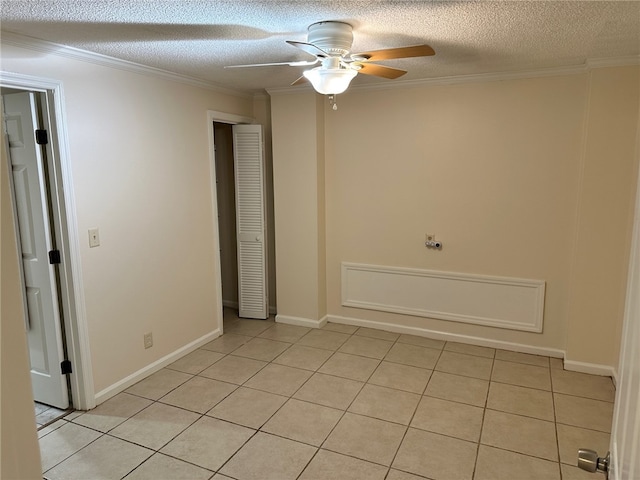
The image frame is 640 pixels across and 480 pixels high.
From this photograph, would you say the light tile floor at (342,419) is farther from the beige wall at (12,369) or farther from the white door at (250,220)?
the beige wall at (12,369)

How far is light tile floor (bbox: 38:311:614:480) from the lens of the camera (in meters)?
2.43

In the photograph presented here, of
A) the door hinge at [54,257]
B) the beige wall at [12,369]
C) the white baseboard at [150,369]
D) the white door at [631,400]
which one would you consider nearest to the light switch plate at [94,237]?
the door hinge at [54,257]

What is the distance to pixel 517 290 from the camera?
12.4ft

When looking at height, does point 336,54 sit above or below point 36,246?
above

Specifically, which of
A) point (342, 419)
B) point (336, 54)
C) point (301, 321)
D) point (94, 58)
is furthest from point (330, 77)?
point (301, 321)

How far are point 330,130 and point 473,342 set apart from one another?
242cm

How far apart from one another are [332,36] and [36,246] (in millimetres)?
2306

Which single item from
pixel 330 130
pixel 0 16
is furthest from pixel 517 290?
pixel 0 16

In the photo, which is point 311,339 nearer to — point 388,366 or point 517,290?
point 388,366

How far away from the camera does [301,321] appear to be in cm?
455

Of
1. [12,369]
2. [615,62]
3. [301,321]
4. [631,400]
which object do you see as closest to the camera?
[12,369]

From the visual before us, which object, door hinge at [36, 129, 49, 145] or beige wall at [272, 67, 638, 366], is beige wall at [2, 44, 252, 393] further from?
beige wall at [272, 67, 638, 366]

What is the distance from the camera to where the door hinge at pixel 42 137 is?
2.72 m

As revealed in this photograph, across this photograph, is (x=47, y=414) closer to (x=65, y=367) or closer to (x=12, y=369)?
(x=65, y=367)
